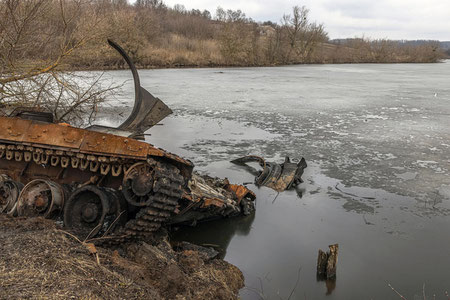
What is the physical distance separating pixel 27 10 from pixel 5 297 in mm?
6408

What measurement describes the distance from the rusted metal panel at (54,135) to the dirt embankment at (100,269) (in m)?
1.00

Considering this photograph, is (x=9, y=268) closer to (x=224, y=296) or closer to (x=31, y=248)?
(x=31, y=248)

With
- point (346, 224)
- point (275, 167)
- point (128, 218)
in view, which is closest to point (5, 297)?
point (128, 218)

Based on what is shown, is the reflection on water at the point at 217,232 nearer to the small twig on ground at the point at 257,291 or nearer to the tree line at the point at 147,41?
the small twig on ground at the point at 257,291

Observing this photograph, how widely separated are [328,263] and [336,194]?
111 inches

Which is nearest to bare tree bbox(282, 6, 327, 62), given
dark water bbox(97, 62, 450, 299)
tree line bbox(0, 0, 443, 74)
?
tree line bbox(0, 0, 443, 74)

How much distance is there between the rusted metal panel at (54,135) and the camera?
17.0ft

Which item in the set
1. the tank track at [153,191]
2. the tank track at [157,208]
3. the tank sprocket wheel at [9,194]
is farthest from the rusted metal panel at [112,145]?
the tank sprocket wheel at [9,194]

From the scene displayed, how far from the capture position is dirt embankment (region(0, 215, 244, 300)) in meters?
3.55

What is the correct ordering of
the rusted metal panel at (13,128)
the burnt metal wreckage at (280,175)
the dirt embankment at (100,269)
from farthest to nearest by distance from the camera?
the burnt metal wreckage at (280,175) < the rusted metal panel at (13,128) < the dirt embankment at (100,269)

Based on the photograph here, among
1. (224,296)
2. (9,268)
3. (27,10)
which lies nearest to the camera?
(9,268)

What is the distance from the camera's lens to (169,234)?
6414 millimetres

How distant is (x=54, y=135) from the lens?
208 inches

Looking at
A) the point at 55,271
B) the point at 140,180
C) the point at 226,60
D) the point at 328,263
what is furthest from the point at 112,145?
the point at 226,60
